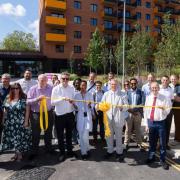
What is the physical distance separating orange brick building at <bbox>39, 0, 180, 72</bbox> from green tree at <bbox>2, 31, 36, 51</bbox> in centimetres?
2478

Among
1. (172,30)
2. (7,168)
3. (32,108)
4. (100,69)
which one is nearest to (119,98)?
(32,108)

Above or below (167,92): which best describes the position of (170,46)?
above

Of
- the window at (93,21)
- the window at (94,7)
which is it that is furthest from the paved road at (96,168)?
the window at (94,7)

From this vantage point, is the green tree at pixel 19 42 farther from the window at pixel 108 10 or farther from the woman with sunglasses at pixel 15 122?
the woman with sunglasses at pixel 15 122

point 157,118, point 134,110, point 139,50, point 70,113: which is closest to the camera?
point 157,118

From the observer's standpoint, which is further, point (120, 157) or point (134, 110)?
point (134, 110)

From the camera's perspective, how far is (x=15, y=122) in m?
6.80

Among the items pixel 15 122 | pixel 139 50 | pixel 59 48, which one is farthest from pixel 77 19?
pixel 15 122

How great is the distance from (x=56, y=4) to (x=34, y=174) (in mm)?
46197

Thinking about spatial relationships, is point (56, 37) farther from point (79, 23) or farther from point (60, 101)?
point (60, 101)

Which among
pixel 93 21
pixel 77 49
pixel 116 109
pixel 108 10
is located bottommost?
pixel 116 109

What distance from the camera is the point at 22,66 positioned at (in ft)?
165

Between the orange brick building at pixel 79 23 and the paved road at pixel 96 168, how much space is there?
41.4m

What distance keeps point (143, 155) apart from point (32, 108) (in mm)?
3027
